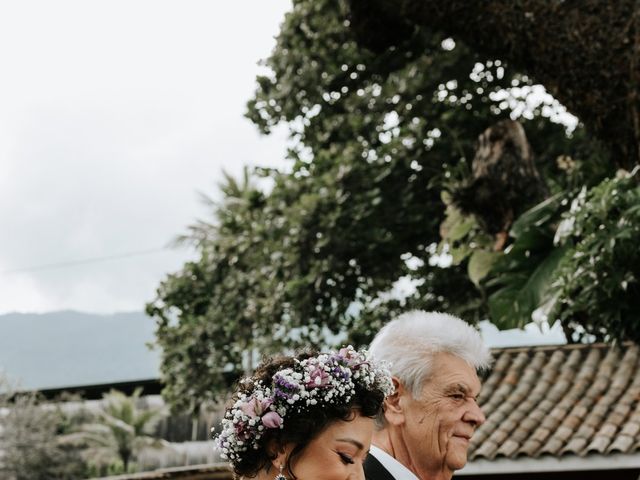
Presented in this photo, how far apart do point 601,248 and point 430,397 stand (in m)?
7.49

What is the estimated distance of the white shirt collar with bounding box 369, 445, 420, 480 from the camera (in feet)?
11.4

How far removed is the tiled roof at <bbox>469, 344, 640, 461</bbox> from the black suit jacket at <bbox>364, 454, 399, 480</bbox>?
334 inches

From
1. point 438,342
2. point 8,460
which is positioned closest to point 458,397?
point 438,342

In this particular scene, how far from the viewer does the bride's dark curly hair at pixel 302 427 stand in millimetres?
2797

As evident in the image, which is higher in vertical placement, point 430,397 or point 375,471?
point 430,397

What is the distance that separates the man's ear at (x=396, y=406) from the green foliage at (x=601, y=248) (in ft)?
22.2

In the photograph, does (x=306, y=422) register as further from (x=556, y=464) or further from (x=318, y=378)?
(x=556, y=464)

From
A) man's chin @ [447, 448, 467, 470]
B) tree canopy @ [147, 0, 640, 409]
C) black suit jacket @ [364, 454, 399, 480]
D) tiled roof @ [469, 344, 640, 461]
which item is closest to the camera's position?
black suit jacket @ [364, 454, 399, 480]

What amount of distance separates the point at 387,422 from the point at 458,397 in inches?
9.7

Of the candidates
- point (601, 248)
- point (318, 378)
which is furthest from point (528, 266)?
point (318, 378)

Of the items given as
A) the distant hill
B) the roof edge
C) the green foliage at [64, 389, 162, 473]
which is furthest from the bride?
the distant hill

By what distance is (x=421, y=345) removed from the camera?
3.66 m

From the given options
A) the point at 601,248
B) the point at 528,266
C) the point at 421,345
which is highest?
the point at 528,266

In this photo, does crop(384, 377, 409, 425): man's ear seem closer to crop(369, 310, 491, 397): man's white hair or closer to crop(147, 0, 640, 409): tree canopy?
crop(369, 310, 491, 397): man's white hair
